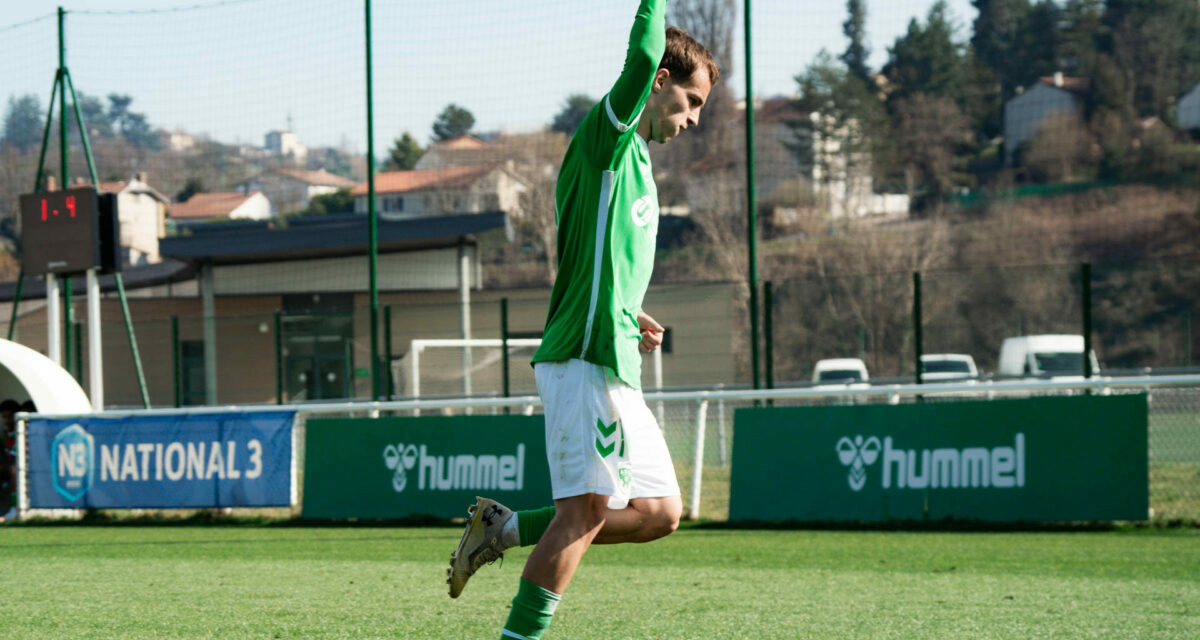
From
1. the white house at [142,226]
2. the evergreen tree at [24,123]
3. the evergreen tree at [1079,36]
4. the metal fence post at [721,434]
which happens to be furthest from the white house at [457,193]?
the evergreen tree at [1079,36]

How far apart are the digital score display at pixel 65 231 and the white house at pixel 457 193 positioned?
1842cm

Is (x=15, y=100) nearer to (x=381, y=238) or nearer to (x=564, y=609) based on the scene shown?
(x=381, y=238)

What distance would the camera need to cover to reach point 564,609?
5.81 m

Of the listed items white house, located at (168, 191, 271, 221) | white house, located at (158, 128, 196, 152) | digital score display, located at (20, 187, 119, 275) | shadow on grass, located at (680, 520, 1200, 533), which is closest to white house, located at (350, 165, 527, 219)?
white house, located at (168, 191, 271, 221)

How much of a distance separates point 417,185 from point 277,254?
6231 millimetres

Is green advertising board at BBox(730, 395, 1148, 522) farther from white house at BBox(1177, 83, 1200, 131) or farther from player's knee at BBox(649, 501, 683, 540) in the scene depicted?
Result: white house at BBox(1177, 83, 1200, 131)

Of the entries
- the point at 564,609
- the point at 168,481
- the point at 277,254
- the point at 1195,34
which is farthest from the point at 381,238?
the point at 1195,34

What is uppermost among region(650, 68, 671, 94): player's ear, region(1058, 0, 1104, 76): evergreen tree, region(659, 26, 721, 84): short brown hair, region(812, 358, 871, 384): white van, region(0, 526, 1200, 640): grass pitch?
region(1058, 0, 1104, 76): evergreen tree

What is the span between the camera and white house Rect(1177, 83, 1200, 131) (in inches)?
1984

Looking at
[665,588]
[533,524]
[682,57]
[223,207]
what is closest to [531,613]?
[533,524]

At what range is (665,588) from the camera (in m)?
Result: 6.54

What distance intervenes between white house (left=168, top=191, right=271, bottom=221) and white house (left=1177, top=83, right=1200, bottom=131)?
37454mm

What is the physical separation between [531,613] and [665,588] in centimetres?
320

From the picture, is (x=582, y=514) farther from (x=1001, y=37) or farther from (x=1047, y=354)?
(x=1001, y=37)
